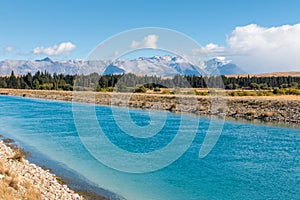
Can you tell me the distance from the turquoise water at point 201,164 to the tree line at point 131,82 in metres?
66.8

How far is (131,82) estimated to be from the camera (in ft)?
345

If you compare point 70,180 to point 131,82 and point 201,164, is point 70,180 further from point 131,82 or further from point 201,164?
point 131,82

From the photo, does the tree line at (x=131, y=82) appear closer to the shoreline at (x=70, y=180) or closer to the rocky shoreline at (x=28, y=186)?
the shoreline at (x=70, y=180)

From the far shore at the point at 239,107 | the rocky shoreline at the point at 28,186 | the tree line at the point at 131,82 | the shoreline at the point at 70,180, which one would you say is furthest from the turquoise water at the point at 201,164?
the tree line at the point at 131,82

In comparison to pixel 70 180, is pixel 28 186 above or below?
above

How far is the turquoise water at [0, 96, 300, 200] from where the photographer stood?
14172 millimetres

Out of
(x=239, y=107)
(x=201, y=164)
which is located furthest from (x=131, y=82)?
(x=201, y=164)

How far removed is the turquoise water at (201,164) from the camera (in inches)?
558

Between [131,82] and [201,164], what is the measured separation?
87.3m

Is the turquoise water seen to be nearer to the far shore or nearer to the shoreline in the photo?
the shoreline

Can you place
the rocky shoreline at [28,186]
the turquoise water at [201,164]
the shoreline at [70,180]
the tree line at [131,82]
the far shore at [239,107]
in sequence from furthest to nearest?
the tree line at [131,82] < the far shore at [239,107] < the turquoise water at [201,164] < the shoreline at [70,180] < the rocky shoreline at [28,186]

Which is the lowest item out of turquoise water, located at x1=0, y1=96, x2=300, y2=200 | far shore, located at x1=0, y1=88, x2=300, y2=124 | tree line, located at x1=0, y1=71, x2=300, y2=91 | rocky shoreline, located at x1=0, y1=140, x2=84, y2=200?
turquoise water, located at x1=0, y1=96, x2=300, y2=200

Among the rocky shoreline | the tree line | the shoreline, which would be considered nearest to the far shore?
the shoreline

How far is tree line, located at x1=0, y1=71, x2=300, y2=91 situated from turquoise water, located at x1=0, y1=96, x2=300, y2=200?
66767 mm
